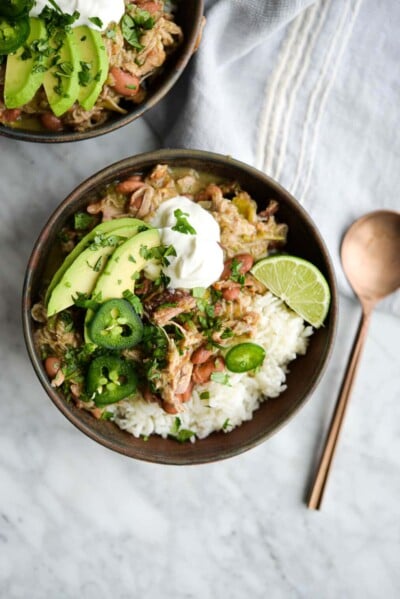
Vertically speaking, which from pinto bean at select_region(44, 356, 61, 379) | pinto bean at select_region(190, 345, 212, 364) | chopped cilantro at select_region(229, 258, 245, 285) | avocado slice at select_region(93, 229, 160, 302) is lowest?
pinto bean at select_region(190, 345, 212, 364)

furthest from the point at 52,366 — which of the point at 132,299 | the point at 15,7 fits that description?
the point at 15,7

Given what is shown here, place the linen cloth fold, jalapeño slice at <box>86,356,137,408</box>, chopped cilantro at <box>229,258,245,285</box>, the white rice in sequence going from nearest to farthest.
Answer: jalapeño slice at <box>86,356,137,408</box> < chopped cilantro at <box>229,258,245,285</box> < the white rice < the linen cloth fold

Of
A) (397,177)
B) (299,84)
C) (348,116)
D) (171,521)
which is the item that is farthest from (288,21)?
(171,521)

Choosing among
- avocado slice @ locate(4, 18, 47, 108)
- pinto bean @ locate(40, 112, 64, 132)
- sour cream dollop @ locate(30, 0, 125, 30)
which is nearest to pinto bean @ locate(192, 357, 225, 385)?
pinto bean @ locate(40, 112, 64, 132)

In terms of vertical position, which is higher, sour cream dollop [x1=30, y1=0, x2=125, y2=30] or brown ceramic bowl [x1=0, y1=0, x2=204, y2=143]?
sour cream dollop [x1=30, y1=0, x2=125, y2=30]

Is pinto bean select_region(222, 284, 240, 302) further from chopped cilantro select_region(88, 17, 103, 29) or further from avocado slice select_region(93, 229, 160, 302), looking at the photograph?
chopped cilantro select_region(88, 17, 103, 29)

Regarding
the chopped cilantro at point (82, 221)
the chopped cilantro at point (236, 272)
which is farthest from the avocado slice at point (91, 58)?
the chopped cilantro at point (236, 272)

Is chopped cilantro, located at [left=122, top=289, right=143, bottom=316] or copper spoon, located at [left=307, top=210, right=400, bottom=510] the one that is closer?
chopped cilantro, located at [left=122, top=289, right=143, bottom=316]
